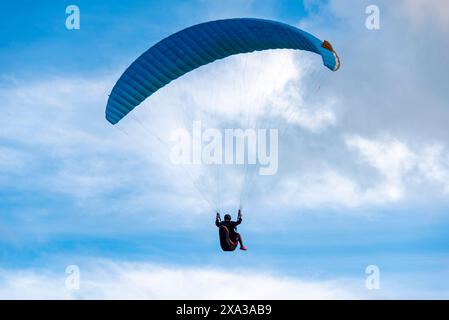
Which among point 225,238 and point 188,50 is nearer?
point 225,238

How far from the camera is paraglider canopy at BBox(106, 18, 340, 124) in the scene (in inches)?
858

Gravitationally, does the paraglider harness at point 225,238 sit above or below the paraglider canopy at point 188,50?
below

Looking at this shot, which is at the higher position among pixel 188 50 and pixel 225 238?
pixel 188 50

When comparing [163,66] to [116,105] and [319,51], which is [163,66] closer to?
[116,105]

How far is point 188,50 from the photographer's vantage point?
2308cm

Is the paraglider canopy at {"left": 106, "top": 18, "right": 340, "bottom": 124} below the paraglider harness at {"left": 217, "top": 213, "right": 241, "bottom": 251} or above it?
above

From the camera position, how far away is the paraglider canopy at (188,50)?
2180 centimetres
